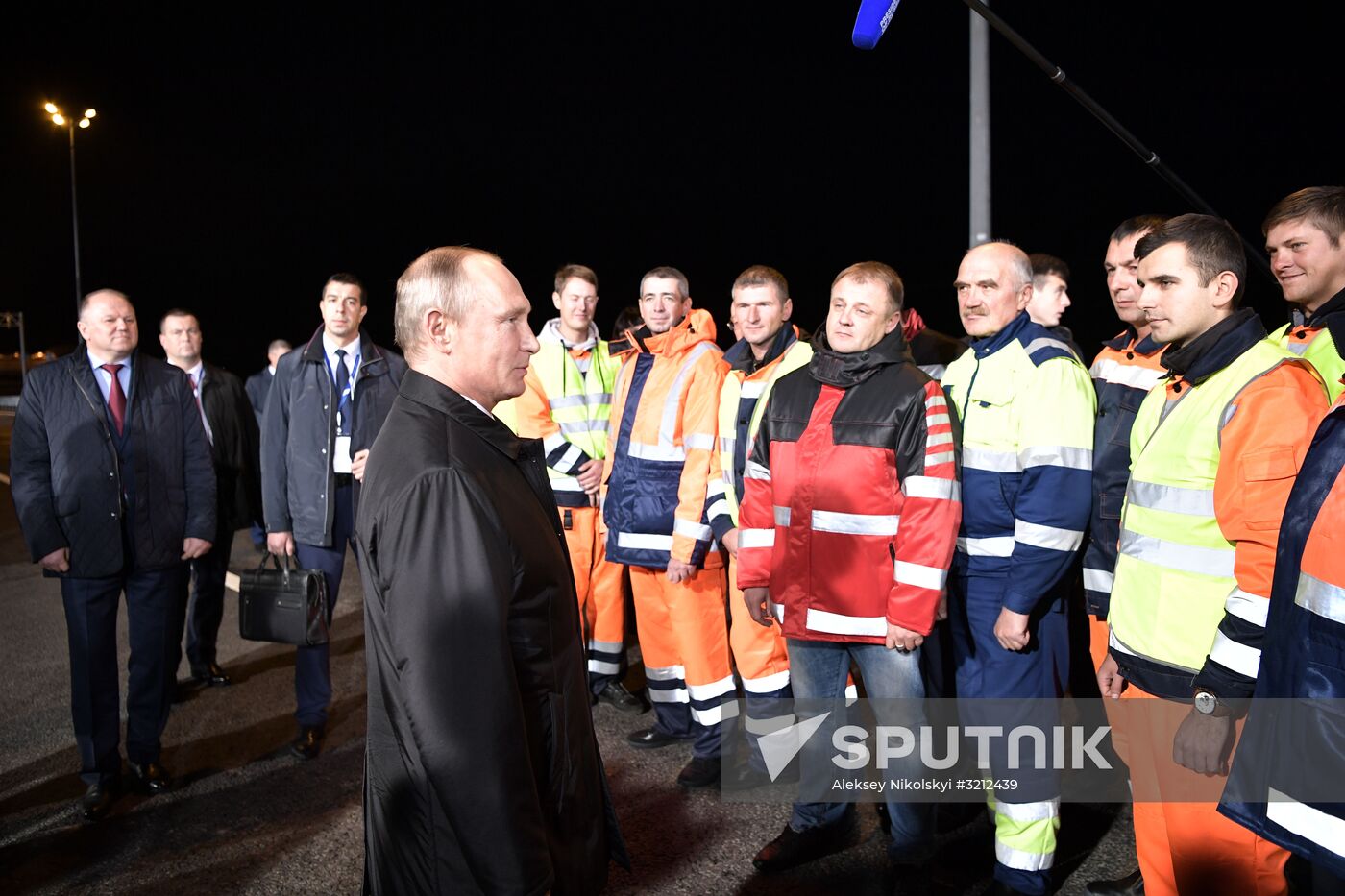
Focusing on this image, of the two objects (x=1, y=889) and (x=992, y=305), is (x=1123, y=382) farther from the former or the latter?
(x=1, y=889)

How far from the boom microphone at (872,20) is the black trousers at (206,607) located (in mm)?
4515

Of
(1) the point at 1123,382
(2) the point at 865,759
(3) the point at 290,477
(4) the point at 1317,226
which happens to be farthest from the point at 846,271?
(3) the point at 290,477

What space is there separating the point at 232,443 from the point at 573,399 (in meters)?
2.57

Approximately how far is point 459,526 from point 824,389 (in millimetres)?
1920

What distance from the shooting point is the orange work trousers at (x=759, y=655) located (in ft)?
13.1

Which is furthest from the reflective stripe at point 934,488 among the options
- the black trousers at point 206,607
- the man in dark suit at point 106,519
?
the black trousers at point 206,607

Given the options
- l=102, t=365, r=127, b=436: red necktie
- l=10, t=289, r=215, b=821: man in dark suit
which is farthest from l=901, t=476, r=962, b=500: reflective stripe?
l=102, t=365, r=127, b=436: red necktie

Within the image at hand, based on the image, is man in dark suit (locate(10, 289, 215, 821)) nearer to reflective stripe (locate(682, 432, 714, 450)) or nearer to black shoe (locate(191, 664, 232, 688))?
black shoe (locate(191, 664, 232, 688))

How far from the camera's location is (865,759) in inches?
148

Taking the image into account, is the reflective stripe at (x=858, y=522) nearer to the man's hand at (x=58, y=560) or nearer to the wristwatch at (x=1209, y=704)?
the wristwatch at (x=1209, y=704)

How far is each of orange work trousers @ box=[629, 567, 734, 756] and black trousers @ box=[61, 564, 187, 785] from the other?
2.18m

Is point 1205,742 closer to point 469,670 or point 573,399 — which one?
point 469,670

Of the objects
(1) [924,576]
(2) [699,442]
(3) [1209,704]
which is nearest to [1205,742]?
(3) [1209,704]

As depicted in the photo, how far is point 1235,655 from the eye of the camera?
2.15m
